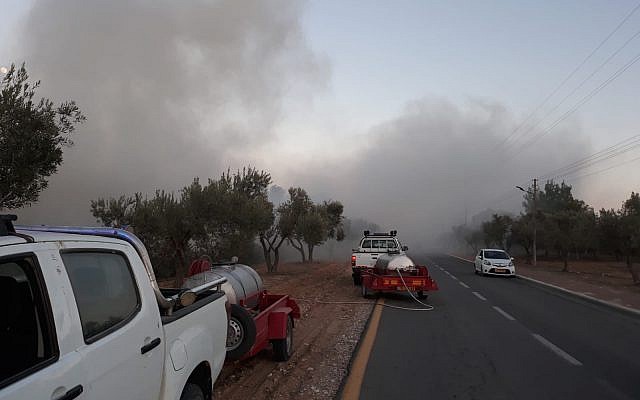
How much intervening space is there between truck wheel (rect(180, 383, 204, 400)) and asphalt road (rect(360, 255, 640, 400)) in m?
2.58

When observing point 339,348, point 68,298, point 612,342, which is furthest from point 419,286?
point 68,298

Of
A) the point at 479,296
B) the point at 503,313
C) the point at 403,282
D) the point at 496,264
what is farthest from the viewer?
the point at 496,264

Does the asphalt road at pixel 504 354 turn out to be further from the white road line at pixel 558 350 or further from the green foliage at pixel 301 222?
the green foliage at pixel 301 222

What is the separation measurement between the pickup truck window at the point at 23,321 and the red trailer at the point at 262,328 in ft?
11.3

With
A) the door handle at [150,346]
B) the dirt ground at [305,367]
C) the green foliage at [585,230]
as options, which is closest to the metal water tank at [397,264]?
the dirt ground at [305,367]

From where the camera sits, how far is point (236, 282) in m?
7.30

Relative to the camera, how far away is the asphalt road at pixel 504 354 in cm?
619

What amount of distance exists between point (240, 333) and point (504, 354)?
15.2 ft

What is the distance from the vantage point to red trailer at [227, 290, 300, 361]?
19.4 feet

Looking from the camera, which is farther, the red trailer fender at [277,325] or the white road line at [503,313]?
the white road line at [503,313]

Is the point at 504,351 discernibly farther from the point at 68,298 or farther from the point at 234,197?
the point at 234,197

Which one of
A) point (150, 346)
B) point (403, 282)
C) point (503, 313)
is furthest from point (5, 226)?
point (403, 282)

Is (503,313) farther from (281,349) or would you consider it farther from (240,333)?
(240,333)

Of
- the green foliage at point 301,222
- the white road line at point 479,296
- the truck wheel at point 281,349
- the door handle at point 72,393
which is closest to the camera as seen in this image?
the door handle at point 72,393
